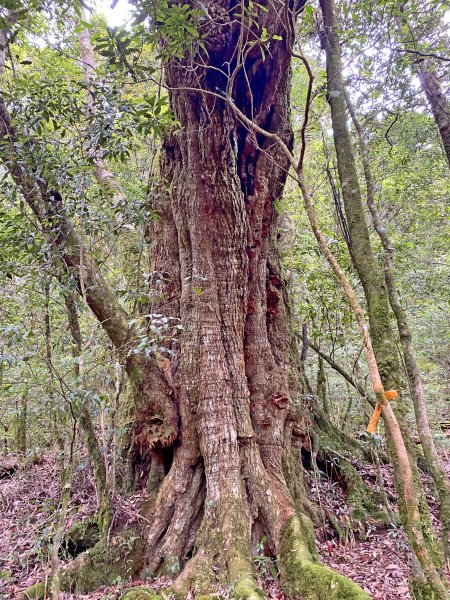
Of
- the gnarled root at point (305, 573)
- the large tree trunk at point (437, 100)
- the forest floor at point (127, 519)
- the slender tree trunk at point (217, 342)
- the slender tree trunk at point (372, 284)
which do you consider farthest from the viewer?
the large tree trunk at point (437, 100)

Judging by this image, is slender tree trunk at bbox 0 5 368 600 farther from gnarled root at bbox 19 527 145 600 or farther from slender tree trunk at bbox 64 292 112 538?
slender tree trunk at bbox 64 292 112 538

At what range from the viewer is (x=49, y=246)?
390 centimetres

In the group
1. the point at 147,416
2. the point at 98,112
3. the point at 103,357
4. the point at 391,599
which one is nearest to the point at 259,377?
the point at 147,416

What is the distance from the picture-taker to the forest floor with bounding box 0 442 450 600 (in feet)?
10.9

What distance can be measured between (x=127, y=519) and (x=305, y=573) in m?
1.74

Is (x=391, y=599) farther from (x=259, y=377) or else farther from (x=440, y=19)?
(x=440, y=19)

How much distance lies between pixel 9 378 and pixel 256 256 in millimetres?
5651

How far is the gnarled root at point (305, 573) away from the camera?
2648 millimetres

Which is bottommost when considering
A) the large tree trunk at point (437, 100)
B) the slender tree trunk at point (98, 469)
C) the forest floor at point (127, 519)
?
the forest floor at point (127, 519)

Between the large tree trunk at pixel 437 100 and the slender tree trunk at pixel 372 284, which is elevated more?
the large tree trunk at pixel 437 100

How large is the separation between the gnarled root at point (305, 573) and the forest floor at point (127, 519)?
0.17 m

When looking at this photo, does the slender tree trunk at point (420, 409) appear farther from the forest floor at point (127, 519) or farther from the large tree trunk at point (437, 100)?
the large tree trunk at point (437, 100)

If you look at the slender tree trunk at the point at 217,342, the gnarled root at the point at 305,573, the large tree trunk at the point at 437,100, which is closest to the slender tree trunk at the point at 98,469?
the slender tree trunk at the point at 217,342

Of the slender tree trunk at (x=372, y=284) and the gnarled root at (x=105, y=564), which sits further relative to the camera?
the gnarled root at (x=105, y=564)
